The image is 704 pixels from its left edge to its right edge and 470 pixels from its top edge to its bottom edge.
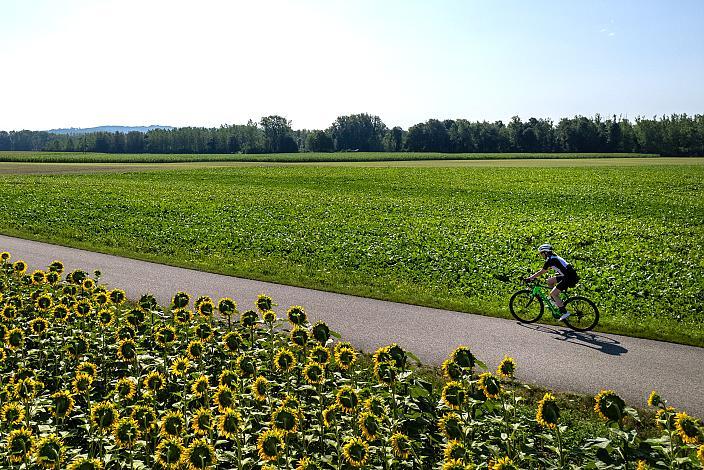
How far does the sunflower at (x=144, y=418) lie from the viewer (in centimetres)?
468

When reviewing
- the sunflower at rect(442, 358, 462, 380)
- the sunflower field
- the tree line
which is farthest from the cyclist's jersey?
the tree line

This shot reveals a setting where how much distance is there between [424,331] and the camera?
428 inches

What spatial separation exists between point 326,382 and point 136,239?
16827mm

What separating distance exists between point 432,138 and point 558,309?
135 metres

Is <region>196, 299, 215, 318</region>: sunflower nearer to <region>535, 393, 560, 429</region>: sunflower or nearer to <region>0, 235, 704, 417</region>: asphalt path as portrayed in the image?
<region>0, 235, 704, 417</region>: asphalt path

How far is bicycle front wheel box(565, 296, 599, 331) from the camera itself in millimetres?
11219

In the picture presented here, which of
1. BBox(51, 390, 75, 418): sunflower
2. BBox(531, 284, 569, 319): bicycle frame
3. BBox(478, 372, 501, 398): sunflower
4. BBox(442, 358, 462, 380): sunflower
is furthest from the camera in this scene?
BBox(531, 284, 569, 319): bicycle frame

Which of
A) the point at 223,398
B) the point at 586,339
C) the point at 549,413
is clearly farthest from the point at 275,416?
the point at 586,339

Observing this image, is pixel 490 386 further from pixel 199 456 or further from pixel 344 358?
pixel 199 456

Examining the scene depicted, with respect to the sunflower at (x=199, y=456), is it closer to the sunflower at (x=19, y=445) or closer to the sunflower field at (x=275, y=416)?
the sunflower field at (x=275, y=416)

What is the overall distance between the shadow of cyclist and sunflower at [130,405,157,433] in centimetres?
798

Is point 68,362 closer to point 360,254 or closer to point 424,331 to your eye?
point 424,331

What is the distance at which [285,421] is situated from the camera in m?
4.58

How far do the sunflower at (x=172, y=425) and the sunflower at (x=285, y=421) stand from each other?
804 millimetres
